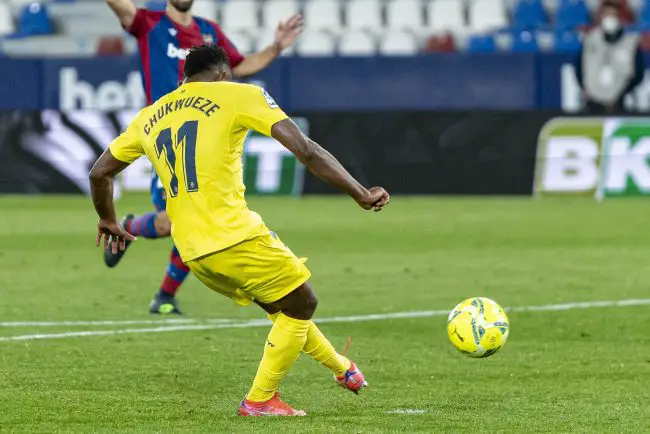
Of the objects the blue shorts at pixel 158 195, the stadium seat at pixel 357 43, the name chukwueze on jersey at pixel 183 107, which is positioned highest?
the name chukwueze on jersey at pixel 183 107

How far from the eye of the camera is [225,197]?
6.82 m

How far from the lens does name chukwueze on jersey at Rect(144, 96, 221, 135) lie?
6793mm

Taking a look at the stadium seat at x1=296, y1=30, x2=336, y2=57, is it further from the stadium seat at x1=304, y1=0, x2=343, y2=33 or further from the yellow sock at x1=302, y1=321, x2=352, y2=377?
the yellow sock at x1=302, y1=321, x2=352, y2=377

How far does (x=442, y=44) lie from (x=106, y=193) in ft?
66.0

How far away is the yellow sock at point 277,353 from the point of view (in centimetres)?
691

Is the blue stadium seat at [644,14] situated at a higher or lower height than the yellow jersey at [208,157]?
lower

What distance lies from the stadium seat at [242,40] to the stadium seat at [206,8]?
0.93 m

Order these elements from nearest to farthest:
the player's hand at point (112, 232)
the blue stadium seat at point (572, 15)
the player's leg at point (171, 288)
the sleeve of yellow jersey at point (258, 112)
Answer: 1. the sleeve of yellow jersey at point (258, 112)
2. the player's hand at point (112, 232)
3. the player's leg at point (171, 288)
4. the blue stadium seat at point (572, 15)

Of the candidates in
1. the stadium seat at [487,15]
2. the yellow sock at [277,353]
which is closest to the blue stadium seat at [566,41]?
the stadium seat at [487,15]

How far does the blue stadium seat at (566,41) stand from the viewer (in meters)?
26.2

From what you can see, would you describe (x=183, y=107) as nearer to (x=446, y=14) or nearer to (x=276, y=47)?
(x=276, y=47)

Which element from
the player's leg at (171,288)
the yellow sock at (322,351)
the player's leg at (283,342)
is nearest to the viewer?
the player's leg at (283,342)

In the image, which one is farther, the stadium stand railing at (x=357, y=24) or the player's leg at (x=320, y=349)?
the stadium stand railing at (x=357, y=24)

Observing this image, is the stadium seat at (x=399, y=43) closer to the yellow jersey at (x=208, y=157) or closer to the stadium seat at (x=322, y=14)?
the stadium seat at (x=322, y=14)
